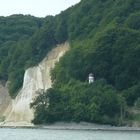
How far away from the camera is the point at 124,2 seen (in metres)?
121

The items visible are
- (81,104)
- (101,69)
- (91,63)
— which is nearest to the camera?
(81,104)

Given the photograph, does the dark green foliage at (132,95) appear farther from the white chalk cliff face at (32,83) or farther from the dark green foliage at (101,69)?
the white chalk cliff face at (32,83)

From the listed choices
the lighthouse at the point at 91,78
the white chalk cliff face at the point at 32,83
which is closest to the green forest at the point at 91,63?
the lighthouse at the point at 91,78

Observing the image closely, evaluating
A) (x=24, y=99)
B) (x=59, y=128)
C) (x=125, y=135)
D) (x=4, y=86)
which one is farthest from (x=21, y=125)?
(x=125, y=135)

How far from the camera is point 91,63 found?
10875cm

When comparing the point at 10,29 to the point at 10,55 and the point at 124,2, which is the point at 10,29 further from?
the point at 124,2

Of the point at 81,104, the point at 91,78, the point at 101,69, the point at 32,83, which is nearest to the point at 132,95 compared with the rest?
the point at 81,104

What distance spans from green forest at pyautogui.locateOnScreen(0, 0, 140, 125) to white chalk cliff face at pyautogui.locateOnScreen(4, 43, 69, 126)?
1.21 metres

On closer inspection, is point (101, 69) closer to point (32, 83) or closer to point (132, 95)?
point (132, 95)

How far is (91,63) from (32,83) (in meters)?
21.8

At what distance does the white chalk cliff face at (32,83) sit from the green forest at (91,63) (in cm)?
121

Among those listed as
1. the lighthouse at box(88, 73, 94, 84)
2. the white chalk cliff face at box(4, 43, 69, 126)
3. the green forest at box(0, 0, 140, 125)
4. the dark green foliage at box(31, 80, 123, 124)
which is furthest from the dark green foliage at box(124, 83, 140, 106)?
the white chalk cliff face at box(4, 43, 69, 126)

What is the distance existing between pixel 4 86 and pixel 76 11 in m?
22.2

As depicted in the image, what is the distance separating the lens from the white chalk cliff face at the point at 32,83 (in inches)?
4926
